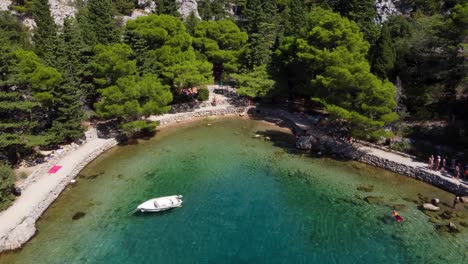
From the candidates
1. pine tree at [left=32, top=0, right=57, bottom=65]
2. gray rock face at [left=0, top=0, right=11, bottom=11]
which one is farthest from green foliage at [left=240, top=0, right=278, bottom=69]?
gray rock face at [left=0, top=0, right=11, bottom=11]

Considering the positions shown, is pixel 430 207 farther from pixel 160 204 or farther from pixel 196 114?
pixel 196 114

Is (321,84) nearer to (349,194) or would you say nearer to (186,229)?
(349,194)

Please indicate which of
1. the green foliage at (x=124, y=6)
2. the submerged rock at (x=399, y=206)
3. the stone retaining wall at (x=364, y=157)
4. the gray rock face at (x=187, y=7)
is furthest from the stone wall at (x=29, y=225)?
the gray rock face at (x=187, y=7)

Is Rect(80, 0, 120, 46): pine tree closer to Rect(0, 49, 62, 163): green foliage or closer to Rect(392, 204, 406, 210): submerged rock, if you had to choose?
Rect(0, 49, 62, 163): green foliage

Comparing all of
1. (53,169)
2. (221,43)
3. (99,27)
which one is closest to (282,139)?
(221,43)

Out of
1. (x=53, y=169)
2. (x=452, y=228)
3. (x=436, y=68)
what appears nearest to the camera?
(x=452, y=228)
